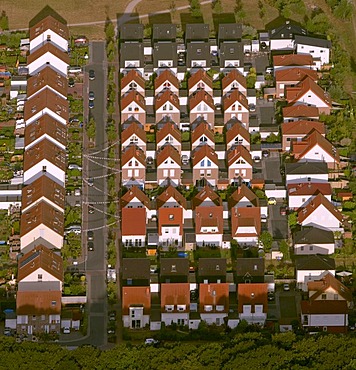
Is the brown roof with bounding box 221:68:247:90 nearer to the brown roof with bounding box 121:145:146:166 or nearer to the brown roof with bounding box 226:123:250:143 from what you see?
the brown roof with bounding box 226:123:250:143

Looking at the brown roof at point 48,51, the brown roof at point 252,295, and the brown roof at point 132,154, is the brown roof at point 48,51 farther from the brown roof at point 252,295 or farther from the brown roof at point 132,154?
the brown roof at point 252,295

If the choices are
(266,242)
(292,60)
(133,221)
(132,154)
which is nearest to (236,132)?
(132,154)

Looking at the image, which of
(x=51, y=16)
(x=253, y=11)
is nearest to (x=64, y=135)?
(x=51, y=16)

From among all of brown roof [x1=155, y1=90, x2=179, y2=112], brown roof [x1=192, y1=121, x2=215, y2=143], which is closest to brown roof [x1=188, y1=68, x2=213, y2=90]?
brown roof [x1=155, y1=90, x2=179, y2=112]

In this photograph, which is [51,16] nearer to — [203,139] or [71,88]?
[71,88]

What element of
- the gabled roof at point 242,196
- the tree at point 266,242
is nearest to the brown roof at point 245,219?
the tree at point 266,242
